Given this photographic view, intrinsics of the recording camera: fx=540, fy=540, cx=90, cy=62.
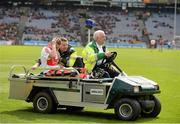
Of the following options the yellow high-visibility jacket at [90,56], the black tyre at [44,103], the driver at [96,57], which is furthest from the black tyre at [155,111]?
the black tyre at [44,103]

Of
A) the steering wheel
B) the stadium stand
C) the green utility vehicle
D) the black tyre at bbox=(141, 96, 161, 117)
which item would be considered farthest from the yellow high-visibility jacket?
the stadium stand

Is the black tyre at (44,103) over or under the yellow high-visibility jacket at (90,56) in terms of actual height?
under

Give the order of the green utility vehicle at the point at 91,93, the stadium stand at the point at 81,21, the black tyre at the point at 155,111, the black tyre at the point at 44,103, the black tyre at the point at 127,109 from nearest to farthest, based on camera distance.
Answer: the black tyre at the point at 127,109 < the green utility vehicle at the point at 91,93 < the black tyre at the point at 155,111 < the black tyre at the point at 44,103 < the stadium stand at the point at 81,21

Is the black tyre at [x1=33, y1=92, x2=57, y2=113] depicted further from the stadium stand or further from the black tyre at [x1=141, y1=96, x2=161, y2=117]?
the stadium stand

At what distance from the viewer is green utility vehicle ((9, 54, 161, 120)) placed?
11.3 metres

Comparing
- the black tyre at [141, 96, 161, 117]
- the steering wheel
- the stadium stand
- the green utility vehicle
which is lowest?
the black tyre at [141, 96, 161, 117]

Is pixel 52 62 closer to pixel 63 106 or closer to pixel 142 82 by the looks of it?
pixel 63 106

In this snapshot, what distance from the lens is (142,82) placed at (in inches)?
459

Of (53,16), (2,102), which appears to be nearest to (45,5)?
(53,16)

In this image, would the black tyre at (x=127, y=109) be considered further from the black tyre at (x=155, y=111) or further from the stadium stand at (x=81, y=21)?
the stadium stand at (x=81, y=21)

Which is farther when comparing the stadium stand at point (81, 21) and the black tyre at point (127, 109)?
the stadium stand at point (81, 21)

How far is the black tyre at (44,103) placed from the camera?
12.2 m

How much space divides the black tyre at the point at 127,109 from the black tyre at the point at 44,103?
161 cm

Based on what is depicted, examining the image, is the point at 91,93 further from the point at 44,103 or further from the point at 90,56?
the point at 44,103
